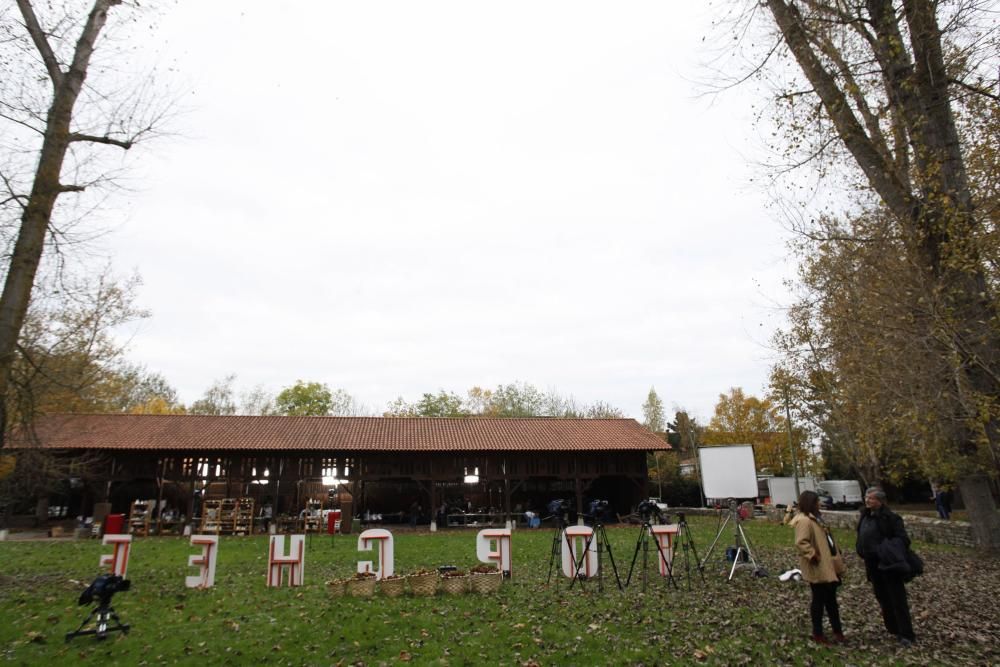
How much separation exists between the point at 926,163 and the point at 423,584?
330 inches

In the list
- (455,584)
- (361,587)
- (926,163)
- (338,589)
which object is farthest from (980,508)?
(338,589)

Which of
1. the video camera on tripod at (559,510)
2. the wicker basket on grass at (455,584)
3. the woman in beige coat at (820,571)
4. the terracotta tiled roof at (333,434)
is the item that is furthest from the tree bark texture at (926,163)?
the terracotta tiled roof at (333,434)

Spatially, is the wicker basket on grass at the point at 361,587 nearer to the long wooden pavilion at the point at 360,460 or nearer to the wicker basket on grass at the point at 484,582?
the wicker basket on grass at the point at 484,582

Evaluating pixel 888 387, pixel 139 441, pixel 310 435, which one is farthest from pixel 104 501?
pixel 888 387

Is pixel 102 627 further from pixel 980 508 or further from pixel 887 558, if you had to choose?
pixel 980 508

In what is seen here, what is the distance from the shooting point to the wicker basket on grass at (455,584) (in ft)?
28.2

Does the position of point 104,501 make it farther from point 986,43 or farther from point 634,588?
point 986,43

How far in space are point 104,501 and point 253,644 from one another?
68.1 feet

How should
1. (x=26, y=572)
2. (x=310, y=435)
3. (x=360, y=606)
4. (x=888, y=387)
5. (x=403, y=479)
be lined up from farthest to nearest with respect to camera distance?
(x=403, y=479), (x=310, y=435), (x=26, y=572), (x=888, y=387), (x=360, y=606)

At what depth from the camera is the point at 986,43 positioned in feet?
22.8

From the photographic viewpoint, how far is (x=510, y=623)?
22.6ft

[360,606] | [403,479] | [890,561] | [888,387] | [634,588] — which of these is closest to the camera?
[890,561]

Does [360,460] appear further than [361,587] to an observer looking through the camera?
Yes

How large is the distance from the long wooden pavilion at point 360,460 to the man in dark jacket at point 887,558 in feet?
61.0
